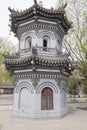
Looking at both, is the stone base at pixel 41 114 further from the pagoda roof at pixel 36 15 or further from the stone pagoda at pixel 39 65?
the pagoda roof at pixel 36 15

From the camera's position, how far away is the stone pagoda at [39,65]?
1224cm

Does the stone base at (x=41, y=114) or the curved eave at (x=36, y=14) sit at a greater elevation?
the curved eave at (x=36, y=14)

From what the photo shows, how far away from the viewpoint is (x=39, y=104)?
40.3ft

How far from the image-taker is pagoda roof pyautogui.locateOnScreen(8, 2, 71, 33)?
1287 cm

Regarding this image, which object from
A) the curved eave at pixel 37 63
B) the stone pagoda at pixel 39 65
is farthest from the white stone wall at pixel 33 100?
the curved eave at pixel 37 63

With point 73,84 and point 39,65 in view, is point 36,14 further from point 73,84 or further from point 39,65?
point 73,84

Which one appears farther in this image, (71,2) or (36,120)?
(71,2)

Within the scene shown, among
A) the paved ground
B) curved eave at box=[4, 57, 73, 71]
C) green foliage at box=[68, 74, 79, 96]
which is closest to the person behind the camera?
the paved ground

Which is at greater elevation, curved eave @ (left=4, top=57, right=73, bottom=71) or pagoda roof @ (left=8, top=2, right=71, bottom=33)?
pagoda roof @ (left=8, top=2, right=71, bottom=33)

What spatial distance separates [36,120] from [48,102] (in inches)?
71.0

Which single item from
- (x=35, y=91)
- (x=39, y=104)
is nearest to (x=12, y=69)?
(x=35, y=91)

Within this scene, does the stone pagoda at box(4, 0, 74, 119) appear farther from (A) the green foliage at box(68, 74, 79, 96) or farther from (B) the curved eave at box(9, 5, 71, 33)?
(A) the green foliage at box(68, 74, 79, 96)

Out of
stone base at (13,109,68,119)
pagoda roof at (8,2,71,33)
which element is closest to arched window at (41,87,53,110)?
stone base at (13,109,68,119)

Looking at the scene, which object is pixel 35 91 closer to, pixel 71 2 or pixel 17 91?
pixel 17 91
